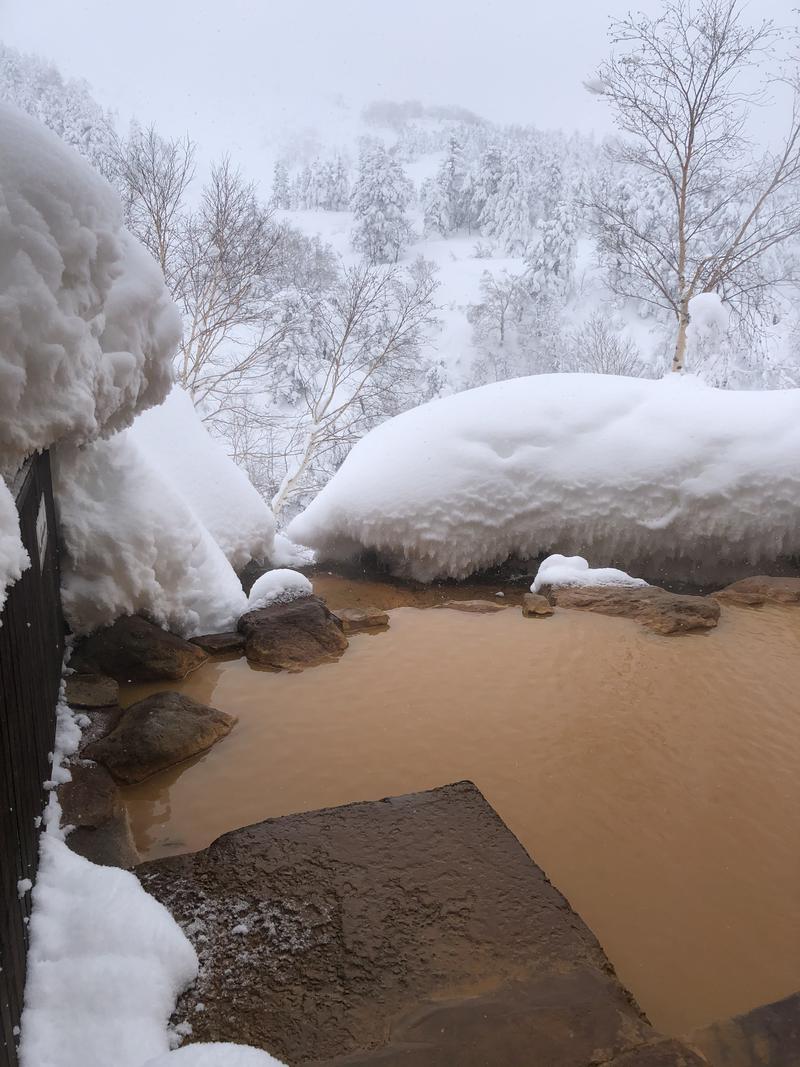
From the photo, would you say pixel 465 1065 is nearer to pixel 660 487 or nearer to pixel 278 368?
pixel 660 487

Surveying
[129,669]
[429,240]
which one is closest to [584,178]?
[429,240]

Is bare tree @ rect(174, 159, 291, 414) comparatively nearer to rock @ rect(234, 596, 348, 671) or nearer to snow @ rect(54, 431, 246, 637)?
snow @ rect(54, 431, 246, 637)

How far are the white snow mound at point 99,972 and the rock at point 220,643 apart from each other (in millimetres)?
1910

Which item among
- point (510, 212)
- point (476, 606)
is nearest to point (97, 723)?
point (476, 606)

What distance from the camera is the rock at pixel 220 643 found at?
3.67 m

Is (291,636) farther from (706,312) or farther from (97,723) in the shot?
(706,312)

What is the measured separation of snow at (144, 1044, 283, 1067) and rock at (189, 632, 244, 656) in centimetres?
253

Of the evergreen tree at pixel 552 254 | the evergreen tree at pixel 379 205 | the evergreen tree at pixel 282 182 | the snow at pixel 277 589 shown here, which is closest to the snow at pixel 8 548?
the snow at pixel 277 589

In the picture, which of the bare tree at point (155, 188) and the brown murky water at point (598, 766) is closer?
the brown murky water at point (598, 766)

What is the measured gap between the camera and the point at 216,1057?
122 cm

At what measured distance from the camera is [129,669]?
3303mm

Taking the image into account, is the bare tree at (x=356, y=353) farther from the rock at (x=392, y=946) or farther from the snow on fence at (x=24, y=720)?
the rock at (x=392, y=946)

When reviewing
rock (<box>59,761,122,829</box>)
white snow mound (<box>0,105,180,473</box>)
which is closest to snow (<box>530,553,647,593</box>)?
rock (<box>59,761,122,829</box>)

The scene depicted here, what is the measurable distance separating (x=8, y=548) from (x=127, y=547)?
7.85ft
